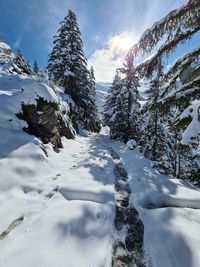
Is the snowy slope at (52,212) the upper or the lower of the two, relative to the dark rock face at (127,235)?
upper

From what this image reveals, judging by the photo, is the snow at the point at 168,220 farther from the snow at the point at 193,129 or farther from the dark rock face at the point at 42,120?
the dark rock face at the point at 42,120

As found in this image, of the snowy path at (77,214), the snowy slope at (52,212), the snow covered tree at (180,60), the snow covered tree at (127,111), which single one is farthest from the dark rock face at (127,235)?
the snow covered tree at (127,111)

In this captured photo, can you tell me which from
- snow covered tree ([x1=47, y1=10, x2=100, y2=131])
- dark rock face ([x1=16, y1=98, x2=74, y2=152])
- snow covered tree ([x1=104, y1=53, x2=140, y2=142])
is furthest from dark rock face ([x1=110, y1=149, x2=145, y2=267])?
snow covered tree ([x1=47, y1=10, x2=100, y2=131])

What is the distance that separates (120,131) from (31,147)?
63.8 feet

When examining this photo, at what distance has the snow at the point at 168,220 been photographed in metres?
5.00

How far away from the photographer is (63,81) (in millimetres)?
29078

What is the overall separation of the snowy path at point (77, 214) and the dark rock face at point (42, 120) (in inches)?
62.0

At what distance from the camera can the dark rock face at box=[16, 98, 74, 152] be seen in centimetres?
1222

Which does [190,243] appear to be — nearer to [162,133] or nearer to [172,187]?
[172,187]

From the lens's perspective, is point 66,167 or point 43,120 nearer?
point 66,167

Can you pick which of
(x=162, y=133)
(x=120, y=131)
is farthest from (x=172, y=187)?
(x=120, y=131)

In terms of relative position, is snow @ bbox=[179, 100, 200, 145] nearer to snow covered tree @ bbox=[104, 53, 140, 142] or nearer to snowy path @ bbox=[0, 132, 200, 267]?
snowy path @ bbox=[0, 132, 200, 267]

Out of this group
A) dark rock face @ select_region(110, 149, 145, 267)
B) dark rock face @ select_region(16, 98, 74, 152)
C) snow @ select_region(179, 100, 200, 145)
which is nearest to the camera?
snow @ select_region(179, 100, 200, 145)

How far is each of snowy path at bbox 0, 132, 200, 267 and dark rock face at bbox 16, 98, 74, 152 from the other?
158 cm
